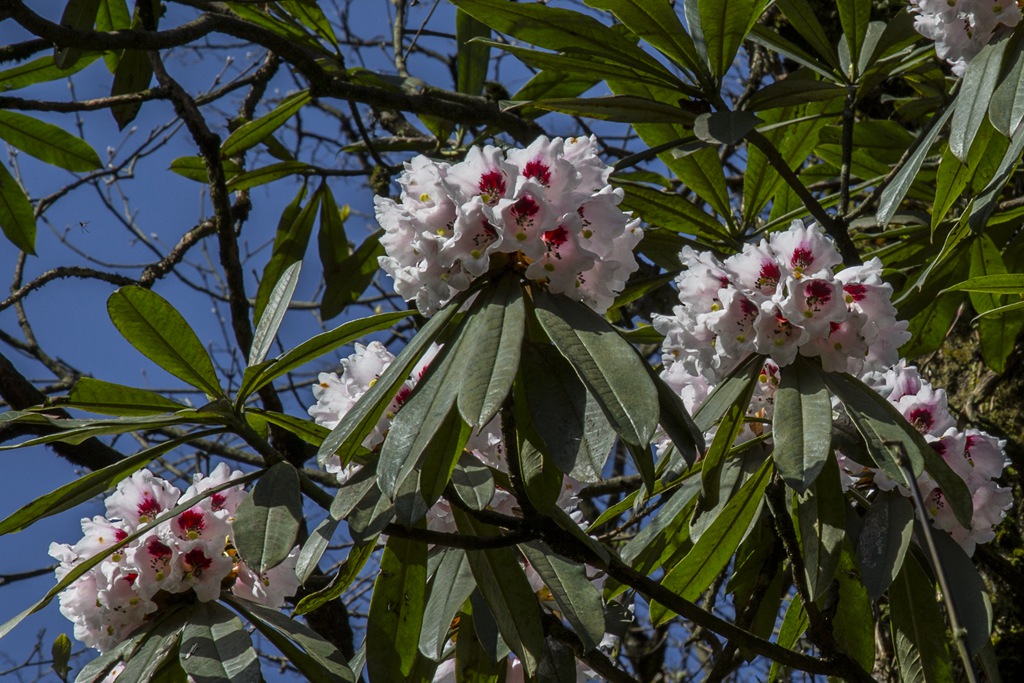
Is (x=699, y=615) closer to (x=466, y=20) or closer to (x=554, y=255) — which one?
(x=554, y=255)

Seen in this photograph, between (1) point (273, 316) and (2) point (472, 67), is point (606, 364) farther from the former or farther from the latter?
(2) point (472, 67)

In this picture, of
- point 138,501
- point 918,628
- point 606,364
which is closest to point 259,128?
point 138,501

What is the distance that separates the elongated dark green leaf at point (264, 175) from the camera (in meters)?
2.52

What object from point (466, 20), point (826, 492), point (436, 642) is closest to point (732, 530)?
point (826, 492)

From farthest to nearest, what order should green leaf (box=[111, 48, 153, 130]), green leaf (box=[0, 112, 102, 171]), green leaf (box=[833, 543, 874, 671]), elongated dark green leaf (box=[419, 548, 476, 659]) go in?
green leaf (box=[111, 48, 153, 130]), green leaf (box=[0, 112, 102, 171]), green leaf (box=[833, 543, 874, 671]), elongated dark green leaf (box=[419, 548, 476, 659])

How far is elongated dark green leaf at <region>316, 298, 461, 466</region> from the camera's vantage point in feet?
3.60

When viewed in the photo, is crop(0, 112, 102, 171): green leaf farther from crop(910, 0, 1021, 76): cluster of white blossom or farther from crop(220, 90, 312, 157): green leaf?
crop(910, 0, 1021, 76): cluster of white blossom

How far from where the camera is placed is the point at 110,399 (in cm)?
137

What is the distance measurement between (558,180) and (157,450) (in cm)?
58

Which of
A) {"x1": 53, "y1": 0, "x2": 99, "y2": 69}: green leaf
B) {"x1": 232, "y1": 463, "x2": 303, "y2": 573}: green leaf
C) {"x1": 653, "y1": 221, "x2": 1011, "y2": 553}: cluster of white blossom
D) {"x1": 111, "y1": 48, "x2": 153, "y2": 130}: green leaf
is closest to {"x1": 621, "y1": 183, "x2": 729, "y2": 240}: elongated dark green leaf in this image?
{"x1": 653, "y1": 221, "x2": 1011, "y2": 553}: cluster of white blossom

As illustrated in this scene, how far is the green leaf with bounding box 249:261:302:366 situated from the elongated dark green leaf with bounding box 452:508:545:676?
38 cm

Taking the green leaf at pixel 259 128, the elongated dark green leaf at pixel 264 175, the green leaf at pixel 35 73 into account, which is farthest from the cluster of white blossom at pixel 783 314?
the green leaf at pixel 35 73

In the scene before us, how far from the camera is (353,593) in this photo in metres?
3.89

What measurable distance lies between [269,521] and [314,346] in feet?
0.80
